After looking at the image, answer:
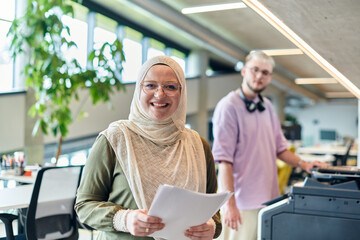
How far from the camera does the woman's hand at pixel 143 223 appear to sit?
4.61ft

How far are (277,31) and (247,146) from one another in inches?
38.7

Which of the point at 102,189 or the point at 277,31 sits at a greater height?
the point at 277,31

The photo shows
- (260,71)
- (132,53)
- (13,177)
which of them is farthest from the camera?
(132,53)

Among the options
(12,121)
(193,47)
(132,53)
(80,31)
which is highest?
(193,47)

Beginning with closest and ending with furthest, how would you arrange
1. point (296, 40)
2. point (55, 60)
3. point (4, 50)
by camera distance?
point (296, 40), point (55, 60), point (4, 50)

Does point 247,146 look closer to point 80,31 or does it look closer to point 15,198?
point 15,198

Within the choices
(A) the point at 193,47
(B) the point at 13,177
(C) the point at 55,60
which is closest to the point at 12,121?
(C) the point at 55,60

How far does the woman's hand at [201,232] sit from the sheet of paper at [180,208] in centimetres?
2

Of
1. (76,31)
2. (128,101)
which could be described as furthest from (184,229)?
(128,101)

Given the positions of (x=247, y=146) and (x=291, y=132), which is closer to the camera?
(x=247, y=146)

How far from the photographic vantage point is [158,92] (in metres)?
1.62

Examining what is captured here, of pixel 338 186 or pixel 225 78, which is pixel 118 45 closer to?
pixel 338 186

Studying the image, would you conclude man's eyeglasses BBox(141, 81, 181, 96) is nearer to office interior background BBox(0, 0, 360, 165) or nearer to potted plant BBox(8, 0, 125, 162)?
office interior background BBox(0, 0, 360, 165)

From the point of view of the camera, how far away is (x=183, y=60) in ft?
45.2
